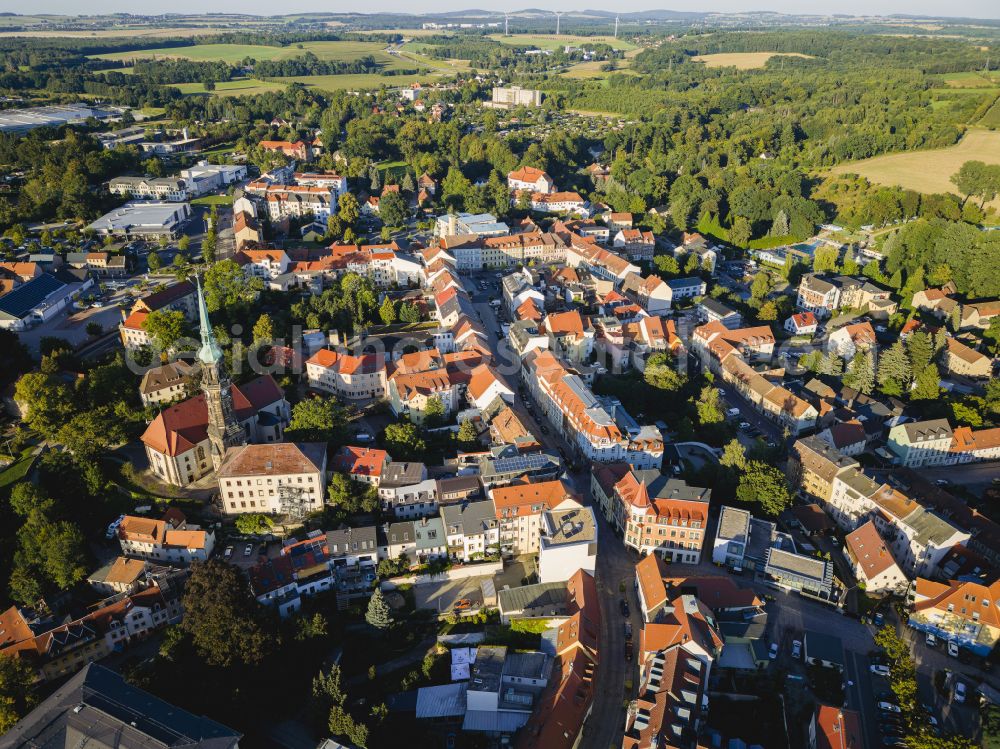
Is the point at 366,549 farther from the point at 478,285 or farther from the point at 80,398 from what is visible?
the point at 478,285

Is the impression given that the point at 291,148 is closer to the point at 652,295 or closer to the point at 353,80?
the point at 652,295

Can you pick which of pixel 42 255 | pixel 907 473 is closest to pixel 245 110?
pixel 42 255

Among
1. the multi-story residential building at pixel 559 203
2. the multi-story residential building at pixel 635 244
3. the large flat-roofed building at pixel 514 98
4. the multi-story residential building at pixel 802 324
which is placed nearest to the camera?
the multi-story residential building at pixel 802 324

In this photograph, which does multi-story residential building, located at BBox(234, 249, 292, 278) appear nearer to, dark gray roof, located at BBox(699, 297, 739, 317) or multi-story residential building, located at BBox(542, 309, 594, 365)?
multi-story residential building, located at BBox(542, 309, 594, 365)

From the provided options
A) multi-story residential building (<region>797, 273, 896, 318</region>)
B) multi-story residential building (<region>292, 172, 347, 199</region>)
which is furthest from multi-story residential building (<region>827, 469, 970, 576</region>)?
multi-story residential building (<region>292, 172, 347, 199</region>)

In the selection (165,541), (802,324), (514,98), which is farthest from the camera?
(514,98)

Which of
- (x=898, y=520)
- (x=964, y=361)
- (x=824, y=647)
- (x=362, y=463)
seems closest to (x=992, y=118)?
(x=964, y=361)

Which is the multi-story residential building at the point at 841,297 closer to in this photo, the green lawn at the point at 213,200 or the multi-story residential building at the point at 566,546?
the multi-story residential building at the point at 566,546

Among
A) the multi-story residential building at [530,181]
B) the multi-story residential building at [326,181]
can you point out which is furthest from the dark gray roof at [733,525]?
the multi-story residential building at [326,181]
